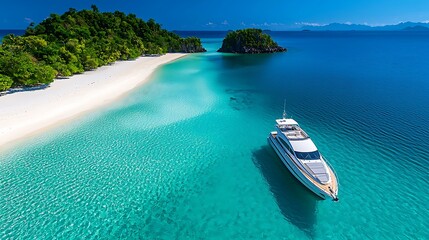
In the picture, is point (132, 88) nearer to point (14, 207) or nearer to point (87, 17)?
point (14, 207)

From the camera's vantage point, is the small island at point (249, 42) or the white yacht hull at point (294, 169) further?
the small island at point (249, 42)

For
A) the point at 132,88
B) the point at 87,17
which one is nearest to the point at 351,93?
the point at 132,88

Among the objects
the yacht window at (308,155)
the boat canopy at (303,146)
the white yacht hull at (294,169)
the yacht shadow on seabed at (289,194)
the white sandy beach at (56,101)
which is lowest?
the yacht shadow on seabed at (289,194)

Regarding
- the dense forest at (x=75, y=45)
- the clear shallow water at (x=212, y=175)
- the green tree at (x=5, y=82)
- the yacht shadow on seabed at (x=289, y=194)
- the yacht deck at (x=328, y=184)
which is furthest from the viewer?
the dense forest at (x=75, y=45)

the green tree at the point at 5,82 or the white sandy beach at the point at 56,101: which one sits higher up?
the green tree at the point at 5,82

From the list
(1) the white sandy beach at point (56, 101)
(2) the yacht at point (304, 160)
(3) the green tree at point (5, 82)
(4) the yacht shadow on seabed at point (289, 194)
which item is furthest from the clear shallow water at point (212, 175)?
(3) the green tree at point (5, 82)

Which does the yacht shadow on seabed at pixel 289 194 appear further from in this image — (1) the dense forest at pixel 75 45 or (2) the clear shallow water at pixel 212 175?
(1) the dense forest at pixel 75 45
